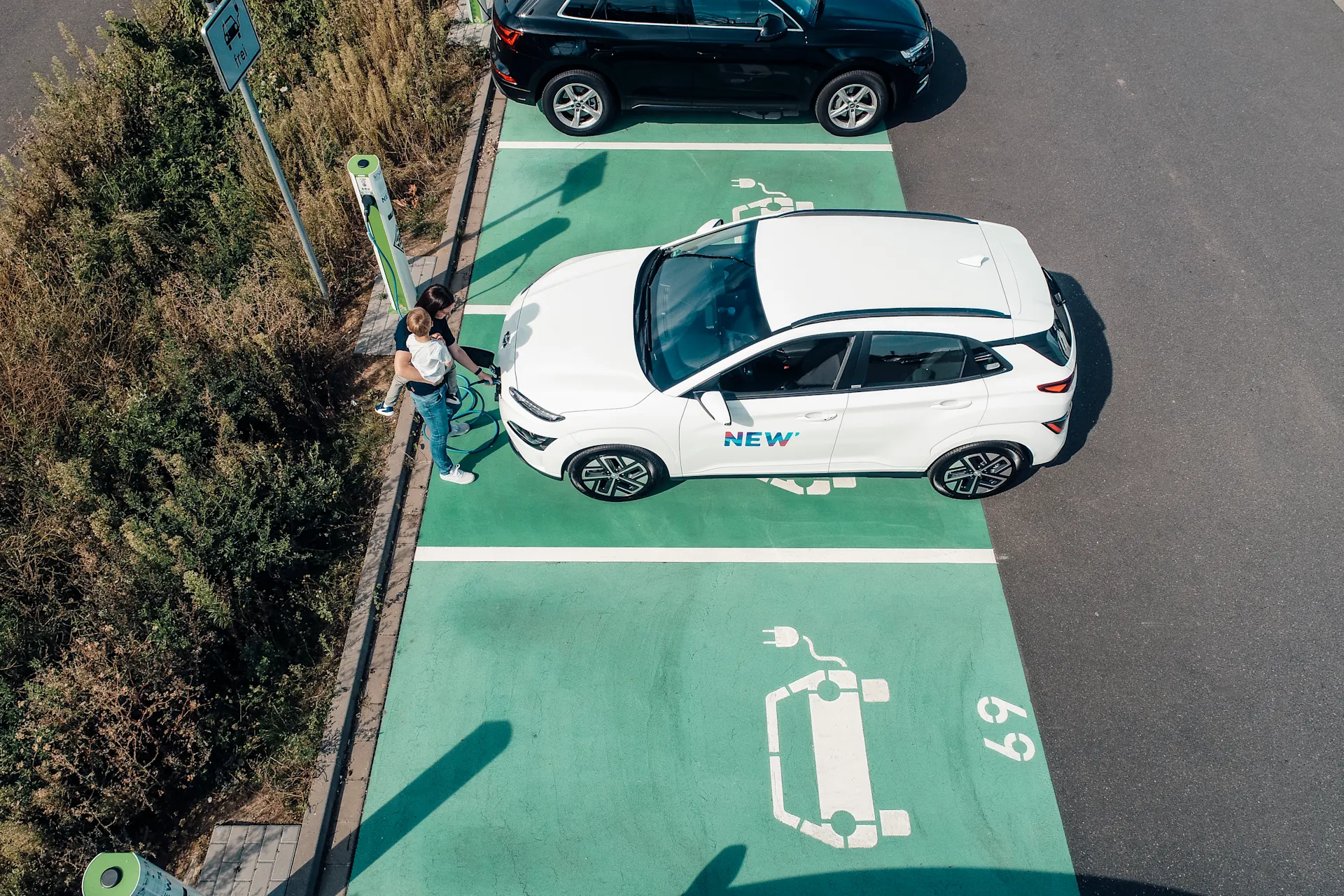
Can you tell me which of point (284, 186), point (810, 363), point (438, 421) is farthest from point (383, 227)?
point (810, 363)

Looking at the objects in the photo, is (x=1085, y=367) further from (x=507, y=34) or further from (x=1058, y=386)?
(x=507, y=34)

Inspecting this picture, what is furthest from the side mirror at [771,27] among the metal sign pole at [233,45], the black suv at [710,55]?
the metal sign pole at [233,45]

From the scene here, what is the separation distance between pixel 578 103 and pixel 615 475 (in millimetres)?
5156

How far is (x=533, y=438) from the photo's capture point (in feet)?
21.1

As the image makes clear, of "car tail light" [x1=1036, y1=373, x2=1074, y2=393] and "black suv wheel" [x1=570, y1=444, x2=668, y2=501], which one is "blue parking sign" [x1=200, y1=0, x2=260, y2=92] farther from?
"car tail light" [x1=1036, y1=373, x2=1074, y2=393]

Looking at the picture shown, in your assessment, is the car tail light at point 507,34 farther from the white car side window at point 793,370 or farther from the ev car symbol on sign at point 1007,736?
the ev car symbol on sign at point 1007,736

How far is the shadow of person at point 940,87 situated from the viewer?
10219mm

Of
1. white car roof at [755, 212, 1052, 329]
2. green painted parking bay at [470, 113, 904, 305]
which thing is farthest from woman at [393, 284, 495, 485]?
white car roof at [755, 212, 1052, 329]

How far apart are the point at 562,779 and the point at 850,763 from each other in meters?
1.93

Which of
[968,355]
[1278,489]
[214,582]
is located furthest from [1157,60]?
[214,582]

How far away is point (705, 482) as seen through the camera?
7.02 metres

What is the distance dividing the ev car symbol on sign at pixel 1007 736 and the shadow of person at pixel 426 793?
10.8 feet

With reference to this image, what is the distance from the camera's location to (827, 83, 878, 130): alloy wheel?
9.55 metres

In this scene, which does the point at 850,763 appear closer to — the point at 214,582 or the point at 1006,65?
the point at 214,582
